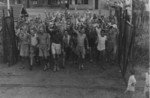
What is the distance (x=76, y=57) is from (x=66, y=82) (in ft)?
7.73

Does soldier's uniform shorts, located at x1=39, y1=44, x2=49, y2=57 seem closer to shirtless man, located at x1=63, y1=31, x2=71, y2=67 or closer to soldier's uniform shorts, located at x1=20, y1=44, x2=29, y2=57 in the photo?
soldier's uniform shorts, located at x1=20, y1=44, x2=29, y2=57

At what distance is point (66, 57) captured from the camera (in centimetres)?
1268

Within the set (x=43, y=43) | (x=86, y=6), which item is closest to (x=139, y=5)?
(x=43, y=43)

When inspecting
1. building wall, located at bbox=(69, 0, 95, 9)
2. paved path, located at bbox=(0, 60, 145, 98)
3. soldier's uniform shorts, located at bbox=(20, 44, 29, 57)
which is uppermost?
building wall, located at bbox=(69, 0, 95, 9)

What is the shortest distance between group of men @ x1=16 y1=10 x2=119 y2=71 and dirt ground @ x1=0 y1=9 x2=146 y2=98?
0.45m

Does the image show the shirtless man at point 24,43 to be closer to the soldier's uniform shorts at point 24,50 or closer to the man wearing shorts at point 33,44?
the soldier's uniform shorts at point 24,50

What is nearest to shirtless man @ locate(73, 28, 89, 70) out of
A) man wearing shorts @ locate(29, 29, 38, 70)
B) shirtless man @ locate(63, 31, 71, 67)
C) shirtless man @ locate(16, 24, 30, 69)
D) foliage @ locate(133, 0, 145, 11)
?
shirtless man @ locate(63, 31, 71, 67)

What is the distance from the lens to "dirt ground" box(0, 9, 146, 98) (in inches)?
356

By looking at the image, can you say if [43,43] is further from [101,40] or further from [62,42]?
[101,40]

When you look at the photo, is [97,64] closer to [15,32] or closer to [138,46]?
[138,46]

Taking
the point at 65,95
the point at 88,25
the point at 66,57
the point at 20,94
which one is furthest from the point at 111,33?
the point at 20,94

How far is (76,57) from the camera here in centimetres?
1232

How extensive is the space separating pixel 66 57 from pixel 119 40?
2544 millimetres

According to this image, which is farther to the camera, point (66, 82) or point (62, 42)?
point (62, 42)
